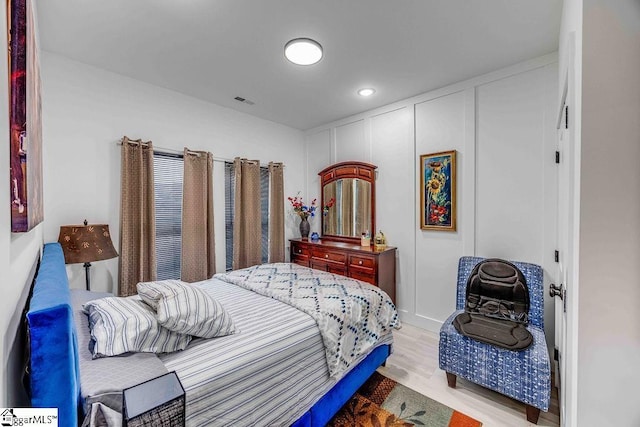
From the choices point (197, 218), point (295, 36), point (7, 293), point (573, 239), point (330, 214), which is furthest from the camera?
point (330, 214)

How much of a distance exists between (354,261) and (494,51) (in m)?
2.52

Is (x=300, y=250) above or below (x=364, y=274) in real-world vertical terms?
above

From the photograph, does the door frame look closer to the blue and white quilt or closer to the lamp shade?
the blue and white quilt

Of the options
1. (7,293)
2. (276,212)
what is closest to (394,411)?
(7,293)

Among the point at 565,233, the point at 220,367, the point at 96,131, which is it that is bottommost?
the point at 220,367

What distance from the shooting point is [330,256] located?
3.64 meters

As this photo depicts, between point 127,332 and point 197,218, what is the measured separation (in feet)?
6.80

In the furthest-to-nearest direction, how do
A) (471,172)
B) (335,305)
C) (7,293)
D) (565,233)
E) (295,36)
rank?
(471,172), (295,36), (335,305), (565,233), (7,293)

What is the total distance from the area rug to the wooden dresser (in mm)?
1217

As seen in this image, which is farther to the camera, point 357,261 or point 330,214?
point 330,214

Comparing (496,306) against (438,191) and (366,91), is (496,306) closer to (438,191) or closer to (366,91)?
(438,191)

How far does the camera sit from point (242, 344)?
1.42m

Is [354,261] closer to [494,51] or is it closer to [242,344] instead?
[242,344]

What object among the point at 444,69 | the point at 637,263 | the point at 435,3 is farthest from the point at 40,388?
the point at 444,69
